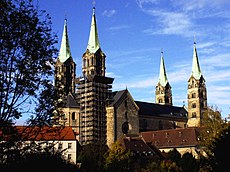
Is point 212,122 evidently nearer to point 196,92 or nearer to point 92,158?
point 92,158

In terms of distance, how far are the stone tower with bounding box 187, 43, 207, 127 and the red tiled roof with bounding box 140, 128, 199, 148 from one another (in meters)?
38.2

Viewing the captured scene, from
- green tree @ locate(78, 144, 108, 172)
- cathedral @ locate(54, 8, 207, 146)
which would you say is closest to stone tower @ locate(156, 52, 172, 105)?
cathedral @ locate(54, 8, 207, 146)

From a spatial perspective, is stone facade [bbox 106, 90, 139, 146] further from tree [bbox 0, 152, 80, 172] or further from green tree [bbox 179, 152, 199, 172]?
tree [bbox 0, 152, 80, 172]

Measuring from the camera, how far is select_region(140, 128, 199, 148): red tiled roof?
8786 centimetres

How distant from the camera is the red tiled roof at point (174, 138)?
87.9 meters

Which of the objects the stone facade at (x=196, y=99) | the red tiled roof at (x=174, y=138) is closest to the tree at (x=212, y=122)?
the red tiled roof at (x=174, y=138)

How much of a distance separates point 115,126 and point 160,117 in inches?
1093

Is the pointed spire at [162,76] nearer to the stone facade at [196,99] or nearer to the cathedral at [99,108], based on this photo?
the stone facade at [196,99]

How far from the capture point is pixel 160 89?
484 ft

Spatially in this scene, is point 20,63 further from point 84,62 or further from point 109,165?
point 84,62

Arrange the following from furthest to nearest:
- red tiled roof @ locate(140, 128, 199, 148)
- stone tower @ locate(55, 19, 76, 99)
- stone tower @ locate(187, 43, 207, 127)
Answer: stone tower @ locate(187, 43, 207, 127)
stone tower @ locate(55, 19, 76, 99)
red tiled roof @ locate(140, 128, 199, 148)

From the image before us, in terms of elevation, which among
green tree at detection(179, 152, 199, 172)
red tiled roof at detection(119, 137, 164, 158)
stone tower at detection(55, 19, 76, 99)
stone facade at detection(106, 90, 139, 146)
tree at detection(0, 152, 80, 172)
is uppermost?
stone tower at detection(55, 19, 76, 99)

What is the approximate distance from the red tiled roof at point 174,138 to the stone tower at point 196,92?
3820 centimetres

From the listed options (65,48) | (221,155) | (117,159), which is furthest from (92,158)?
(65,48)
